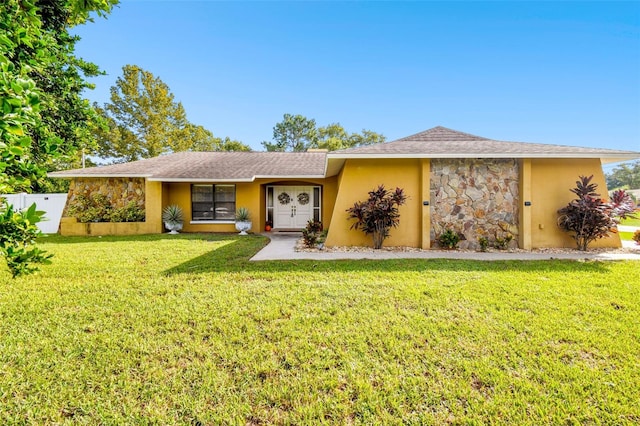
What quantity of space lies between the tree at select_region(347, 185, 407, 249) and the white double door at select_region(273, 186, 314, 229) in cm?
591

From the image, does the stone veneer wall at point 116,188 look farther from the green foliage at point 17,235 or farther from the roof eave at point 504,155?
the green foliage at point 17,235

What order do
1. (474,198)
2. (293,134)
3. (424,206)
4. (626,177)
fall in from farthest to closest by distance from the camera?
1. (626,177)
2. (293,134)
3. (474,198)
4. (424,206)

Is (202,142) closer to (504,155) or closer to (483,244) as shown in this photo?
(504,155)

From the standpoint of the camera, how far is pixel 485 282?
511 centimetres

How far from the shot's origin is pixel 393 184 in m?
8.70

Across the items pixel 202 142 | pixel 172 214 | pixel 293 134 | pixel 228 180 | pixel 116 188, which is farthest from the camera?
pixel 293 134

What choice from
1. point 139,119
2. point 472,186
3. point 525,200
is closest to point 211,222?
point 472,186

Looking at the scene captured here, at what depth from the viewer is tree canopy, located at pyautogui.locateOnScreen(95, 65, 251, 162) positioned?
24.4m

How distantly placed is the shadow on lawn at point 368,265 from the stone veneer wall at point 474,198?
78.2 inches

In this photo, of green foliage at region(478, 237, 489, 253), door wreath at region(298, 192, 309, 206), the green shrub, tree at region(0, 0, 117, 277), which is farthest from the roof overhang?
the green shrub

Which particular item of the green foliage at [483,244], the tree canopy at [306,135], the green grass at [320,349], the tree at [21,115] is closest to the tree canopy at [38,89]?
the tree at [21,115]

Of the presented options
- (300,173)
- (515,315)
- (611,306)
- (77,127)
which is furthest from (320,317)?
(300,173)

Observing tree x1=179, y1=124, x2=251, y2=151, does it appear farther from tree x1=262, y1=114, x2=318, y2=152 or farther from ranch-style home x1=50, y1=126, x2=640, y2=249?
ranch-style home x1=50, y1=126, x2=640, y2=249

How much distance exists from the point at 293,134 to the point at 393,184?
3231 centimetres
